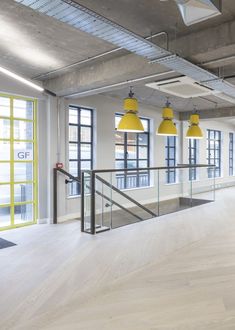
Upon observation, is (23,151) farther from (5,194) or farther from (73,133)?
(73,133)

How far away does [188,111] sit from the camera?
31.3 ft

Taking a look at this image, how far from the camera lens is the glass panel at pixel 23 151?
5539 millimetres

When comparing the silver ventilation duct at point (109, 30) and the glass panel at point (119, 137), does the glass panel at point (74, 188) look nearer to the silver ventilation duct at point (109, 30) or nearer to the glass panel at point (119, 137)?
the glass panel at point (119, 137)

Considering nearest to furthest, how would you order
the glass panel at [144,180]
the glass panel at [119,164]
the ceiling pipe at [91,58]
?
the ceiling pipe at [91,58] < the glass panel at [144,180] < the glass panel at [119,164]

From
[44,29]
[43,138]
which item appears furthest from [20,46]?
[43,138]

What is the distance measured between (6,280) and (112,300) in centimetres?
123

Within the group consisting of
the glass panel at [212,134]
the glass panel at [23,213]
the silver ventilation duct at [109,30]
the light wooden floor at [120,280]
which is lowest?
the light wooden floor at [120,280]

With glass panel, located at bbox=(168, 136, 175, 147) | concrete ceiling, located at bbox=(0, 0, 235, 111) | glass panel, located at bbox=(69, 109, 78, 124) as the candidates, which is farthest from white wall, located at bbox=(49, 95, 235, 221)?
concrete ceiling, located at bbox=(0, 0, 235, 111)

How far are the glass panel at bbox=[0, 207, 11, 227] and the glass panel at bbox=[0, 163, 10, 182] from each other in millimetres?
563

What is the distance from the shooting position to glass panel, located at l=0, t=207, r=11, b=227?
539 centimetres

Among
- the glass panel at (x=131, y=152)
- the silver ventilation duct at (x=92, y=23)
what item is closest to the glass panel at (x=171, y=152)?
the glass panel at (x=131, y=152)

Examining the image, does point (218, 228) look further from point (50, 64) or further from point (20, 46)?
point (20, 46)

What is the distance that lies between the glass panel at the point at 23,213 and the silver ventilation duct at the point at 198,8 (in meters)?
4.66

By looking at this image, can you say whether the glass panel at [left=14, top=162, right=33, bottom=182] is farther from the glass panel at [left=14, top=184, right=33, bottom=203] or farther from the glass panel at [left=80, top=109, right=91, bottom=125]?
the glass panel at [left=80, top=109, right=91, bottom=125]
